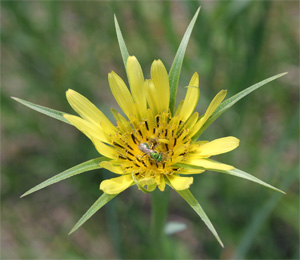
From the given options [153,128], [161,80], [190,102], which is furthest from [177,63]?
[153,128]

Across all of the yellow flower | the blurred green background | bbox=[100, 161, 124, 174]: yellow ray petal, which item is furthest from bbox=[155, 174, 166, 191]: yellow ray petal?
the blurred green background

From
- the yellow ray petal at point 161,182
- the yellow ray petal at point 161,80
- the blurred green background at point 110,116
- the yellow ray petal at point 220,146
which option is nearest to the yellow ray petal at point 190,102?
the yellow ray petal at point 161,80

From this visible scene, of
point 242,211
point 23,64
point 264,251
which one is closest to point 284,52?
point 242,211

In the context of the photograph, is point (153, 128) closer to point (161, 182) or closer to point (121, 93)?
point (121, 93)

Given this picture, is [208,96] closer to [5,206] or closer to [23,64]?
[23,64]

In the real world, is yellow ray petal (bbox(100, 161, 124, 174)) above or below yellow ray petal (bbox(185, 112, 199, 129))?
below

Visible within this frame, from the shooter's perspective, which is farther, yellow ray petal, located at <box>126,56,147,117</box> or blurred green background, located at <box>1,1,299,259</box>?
blurred green background, located at <box>1,1,299,259</box>

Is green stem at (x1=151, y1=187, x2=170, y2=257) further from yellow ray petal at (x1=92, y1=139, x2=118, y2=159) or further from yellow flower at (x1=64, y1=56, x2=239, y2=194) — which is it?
yellow ray petal at (x1=92, y1=139, x2=118, y2=159)
